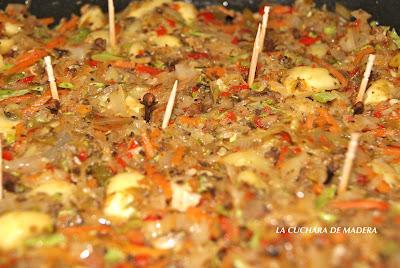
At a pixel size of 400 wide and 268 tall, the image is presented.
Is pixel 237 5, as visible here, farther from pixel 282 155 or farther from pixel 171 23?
pixel 282 155

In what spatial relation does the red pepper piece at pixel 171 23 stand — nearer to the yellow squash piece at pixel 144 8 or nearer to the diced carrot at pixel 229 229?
the yellow squash piece at pixel 144 8

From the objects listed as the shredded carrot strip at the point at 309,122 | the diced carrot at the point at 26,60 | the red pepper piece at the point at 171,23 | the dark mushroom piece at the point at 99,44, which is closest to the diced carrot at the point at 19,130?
the diced carrot at the point at 26,60

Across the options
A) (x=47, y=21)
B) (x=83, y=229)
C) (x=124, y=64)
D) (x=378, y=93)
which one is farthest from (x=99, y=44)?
(x=378, y=93)

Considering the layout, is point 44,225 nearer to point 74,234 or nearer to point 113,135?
point 74,234

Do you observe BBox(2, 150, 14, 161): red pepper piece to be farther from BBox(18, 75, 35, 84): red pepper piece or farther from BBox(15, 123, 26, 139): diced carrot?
BBox(18, 75, 35, 84): red pepper piece

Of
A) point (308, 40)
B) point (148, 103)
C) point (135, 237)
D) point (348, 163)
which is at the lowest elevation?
point (135, 237)

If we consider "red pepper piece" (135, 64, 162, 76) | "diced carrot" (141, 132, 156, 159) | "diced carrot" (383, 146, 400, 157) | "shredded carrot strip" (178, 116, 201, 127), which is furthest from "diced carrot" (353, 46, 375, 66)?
"diced carrot" (141, 132, 156, 159)

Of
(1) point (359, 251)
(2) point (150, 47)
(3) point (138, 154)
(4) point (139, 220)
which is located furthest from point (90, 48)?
(1) point (359, 251)
